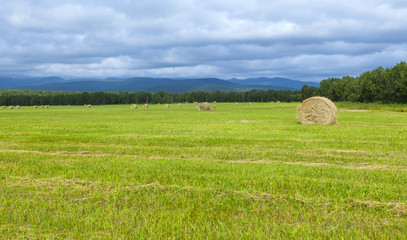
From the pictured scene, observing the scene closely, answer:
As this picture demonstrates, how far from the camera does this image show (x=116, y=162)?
9734 mm

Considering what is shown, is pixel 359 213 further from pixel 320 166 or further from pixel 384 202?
pixel 320 166

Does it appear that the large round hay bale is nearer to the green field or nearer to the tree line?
the green field

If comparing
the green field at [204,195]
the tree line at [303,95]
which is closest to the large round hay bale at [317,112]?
the green field at [204,195]

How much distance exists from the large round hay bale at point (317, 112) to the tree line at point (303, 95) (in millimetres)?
62773

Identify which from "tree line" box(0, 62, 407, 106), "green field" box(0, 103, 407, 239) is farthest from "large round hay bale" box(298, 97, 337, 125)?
"tree line" box(0, 62, 407, 106)

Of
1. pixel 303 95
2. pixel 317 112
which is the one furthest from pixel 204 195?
pixel 303 95

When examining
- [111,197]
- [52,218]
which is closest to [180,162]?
[111,197]

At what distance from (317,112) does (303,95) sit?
13528 cm

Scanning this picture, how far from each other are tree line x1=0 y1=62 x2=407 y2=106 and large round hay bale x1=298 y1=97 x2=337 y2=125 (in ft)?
206

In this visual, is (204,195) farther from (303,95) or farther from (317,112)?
(303,95)

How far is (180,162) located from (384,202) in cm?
549

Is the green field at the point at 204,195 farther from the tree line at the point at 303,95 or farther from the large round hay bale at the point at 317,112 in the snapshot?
the tree line at the point at 303,95

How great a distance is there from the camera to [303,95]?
Result: 15462cm

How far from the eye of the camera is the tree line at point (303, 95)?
281 ft
